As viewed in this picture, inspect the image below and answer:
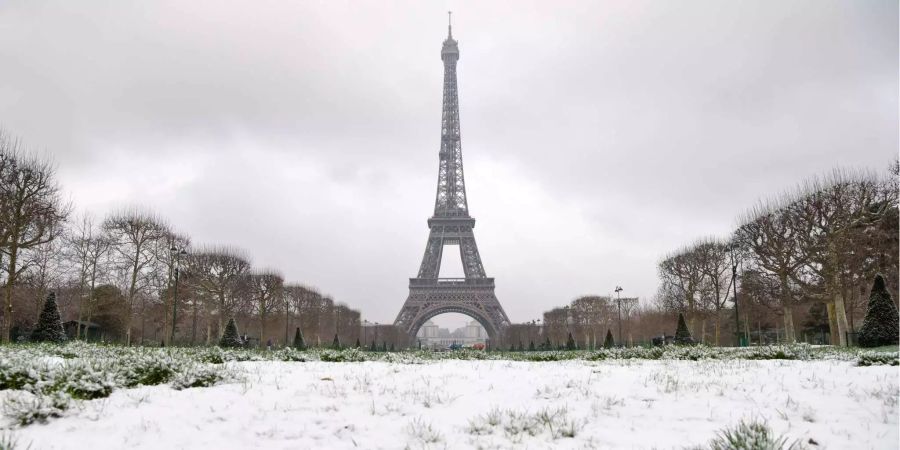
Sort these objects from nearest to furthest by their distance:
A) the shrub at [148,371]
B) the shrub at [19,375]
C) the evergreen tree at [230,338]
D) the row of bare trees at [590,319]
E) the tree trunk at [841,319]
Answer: the shrub at [19,375] < the shrub at [148,371] < the tree trunk at [841,319] < the evergreen tree at [230,338] < the row of bare trees at [590,319]

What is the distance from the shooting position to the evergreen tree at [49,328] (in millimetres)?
22797

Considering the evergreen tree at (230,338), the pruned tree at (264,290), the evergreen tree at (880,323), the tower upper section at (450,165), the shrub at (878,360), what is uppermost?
the tower upper section at (450,165)

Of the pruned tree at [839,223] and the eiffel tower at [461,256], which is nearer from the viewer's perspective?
the pruned tree at [839,223]

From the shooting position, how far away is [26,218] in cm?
2398

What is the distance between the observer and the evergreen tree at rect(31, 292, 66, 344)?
22.8 meters

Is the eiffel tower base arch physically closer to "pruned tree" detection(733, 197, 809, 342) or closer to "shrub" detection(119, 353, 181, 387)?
"pruned tree" detection(733, 197, 809, 342)

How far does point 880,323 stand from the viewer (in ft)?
62.8

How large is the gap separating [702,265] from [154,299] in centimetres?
4342

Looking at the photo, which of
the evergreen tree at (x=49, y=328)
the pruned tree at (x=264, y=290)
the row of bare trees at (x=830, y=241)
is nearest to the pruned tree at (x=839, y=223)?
the row of bare trees at (x=830, y=241)

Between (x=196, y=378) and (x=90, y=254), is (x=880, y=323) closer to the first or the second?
(x=196, y=378)

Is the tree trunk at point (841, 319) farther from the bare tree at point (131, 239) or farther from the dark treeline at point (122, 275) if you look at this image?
the bare tree at point (131, 239)

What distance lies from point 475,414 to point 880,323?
19321 mm

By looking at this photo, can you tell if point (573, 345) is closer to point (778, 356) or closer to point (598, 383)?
point (778, 356)

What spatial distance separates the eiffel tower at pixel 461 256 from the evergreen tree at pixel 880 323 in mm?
→ 46003
